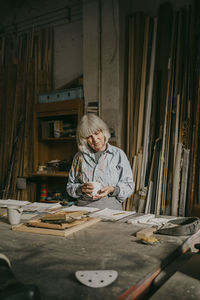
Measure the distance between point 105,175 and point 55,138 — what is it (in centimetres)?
173

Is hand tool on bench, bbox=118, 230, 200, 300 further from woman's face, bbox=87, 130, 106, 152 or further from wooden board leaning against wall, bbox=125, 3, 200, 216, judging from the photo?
wooden board leaning against wall, bbox=125, 3, 200, 216

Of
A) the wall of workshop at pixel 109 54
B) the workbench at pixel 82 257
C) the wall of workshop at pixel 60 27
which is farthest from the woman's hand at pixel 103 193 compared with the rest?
the wall of workshop at pixel 60 27

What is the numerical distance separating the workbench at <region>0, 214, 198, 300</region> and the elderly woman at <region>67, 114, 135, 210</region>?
0.76 m

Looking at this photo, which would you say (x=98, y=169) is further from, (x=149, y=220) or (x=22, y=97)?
(x=22, y=97)

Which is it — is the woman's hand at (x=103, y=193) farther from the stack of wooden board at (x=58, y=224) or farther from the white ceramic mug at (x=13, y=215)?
the white ceramic mug at (x=13, y=215)

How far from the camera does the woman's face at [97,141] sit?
262cm

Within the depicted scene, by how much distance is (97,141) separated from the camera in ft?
8.61

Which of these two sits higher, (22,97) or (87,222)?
(22,97)

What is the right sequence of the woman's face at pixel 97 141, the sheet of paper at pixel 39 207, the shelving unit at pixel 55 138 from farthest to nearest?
the shelving unit at pixel 55 138, the woman's face at pixel 97 141, the sheet of paper at pixel 39 207

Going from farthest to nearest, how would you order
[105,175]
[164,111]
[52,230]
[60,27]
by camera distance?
[60,27], [164,111], [105,175], [52,230]

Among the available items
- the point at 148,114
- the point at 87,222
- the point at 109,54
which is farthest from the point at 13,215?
the point at 109,54

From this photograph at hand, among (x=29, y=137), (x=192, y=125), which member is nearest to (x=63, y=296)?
(x=192, y=125)

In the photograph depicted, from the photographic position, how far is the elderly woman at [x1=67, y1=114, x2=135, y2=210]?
8.25 ft

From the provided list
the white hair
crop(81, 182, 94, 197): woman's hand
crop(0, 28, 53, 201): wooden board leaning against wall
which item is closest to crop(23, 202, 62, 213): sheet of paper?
crop(81, 182, 94, 197): woman's hand
